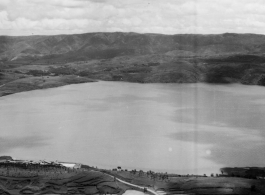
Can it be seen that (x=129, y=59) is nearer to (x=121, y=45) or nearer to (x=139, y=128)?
(x=121, y=45)

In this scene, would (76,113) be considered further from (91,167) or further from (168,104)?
(91,167)

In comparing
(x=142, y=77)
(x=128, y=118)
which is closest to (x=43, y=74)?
(x=142, y=77)

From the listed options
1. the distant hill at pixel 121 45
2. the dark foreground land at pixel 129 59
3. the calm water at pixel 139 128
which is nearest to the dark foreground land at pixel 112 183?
the calm water at pixel 139 128

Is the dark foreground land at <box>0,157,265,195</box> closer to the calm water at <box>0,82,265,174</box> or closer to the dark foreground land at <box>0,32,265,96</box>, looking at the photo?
the calm water at <box>0,82,265,174</box>

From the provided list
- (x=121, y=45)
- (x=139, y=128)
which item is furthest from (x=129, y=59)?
(x=139, y=128)

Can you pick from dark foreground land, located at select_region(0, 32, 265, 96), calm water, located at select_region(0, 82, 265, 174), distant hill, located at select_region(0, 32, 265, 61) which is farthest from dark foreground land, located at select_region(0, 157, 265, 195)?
distant hill, located at select_region(0, 32, 265, 61)
